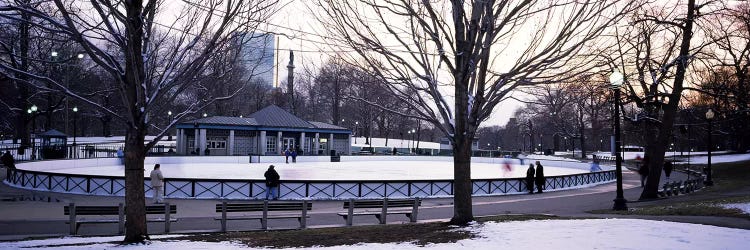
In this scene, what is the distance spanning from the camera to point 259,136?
59375mm

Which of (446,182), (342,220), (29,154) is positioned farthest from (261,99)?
(342,220)

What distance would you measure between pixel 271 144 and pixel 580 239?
54647 mm

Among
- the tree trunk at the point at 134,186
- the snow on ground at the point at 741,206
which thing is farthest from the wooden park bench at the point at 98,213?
the snow on ground at the point at 741,206

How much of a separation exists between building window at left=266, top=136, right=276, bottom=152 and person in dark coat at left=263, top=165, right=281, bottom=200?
40585mm

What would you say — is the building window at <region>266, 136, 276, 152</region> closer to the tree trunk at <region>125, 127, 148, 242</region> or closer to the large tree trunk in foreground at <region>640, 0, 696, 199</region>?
the large tree trunk in foreground at <region>640, 0, 696, 199</region>

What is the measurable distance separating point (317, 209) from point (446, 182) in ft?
23.1

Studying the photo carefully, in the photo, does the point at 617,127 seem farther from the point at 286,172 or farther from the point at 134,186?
the point at 286,172

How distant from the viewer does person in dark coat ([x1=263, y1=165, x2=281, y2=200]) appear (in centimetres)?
Answer: 2012

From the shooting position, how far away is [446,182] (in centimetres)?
2280

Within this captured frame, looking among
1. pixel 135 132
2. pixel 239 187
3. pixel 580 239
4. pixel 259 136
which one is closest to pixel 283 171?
pixel 239 187

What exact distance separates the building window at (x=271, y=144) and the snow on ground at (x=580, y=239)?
50911 millimetres

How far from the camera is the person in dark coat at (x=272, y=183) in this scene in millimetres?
20125

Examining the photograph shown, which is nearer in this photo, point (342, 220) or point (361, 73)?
point (361, 73)

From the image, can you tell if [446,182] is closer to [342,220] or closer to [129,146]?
[342,220]
